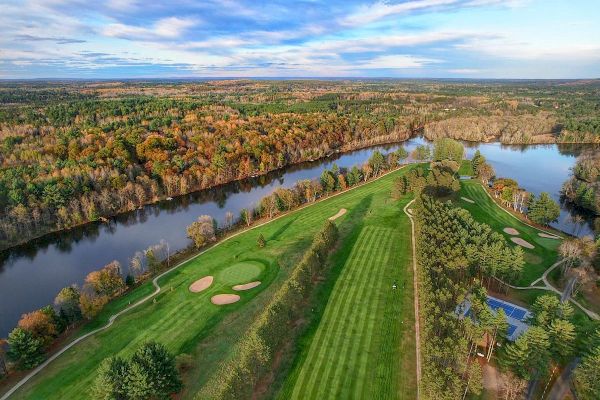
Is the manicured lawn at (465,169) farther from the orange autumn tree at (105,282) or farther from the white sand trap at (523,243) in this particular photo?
the orange autumn tree at (105,282)

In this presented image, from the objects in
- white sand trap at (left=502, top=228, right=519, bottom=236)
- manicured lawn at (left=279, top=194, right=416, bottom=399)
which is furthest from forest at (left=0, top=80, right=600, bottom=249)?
white sand trap at (left=502, top=228, right=519, bottom=236)

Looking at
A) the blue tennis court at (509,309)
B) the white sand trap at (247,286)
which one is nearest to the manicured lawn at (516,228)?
the blue tennis court at (509,309)

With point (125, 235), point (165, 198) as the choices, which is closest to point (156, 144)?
point (165, 198)

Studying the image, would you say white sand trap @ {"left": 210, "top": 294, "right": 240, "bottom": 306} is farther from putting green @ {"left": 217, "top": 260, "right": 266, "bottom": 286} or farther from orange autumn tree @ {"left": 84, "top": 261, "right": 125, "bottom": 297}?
orange autumn tree @ {"left": 84, "top": 261, "right": 125, "bottom": 297}

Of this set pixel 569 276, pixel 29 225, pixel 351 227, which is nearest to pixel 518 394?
pixel 569 276

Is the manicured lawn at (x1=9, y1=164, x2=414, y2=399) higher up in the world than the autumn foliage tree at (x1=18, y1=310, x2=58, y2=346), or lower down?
lower down

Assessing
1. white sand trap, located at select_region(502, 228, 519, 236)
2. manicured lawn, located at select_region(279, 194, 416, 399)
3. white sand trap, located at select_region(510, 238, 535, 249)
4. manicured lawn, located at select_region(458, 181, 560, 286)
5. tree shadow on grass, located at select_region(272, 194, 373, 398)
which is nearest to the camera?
manicured lawn, located at select_region(279, 194, 416, 399)

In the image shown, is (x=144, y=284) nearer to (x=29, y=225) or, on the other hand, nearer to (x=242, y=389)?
(x=242, y=389)
